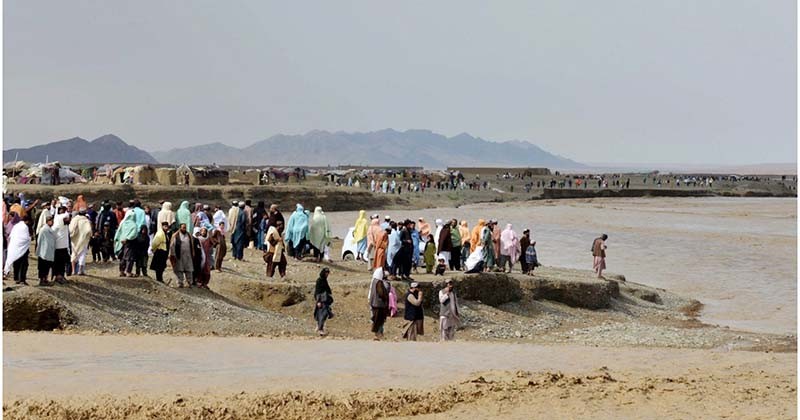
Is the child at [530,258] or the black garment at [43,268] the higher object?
the black garment at [43,268]

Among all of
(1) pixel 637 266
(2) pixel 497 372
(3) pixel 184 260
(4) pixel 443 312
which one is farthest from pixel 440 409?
(1) pixel 637 266

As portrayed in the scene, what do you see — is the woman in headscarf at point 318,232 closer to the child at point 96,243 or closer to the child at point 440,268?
the child at point 440,268

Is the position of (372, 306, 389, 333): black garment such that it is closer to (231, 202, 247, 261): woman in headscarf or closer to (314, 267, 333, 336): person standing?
(314, 267, 333, 336): person standing

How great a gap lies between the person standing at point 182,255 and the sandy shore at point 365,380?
332 centimetres

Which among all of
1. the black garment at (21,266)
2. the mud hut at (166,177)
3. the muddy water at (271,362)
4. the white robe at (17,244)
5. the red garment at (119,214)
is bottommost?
the muddy water at (271,362)

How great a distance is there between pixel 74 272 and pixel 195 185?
30.2 m

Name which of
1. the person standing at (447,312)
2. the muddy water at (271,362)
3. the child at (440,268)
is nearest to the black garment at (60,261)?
the muddy water at (271,362)

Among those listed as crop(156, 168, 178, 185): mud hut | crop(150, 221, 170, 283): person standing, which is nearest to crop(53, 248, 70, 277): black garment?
crop(150, 221, 170, 283): person standing

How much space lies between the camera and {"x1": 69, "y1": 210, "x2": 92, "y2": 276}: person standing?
1502 cm

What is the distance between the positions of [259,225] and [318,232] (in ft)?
4.40

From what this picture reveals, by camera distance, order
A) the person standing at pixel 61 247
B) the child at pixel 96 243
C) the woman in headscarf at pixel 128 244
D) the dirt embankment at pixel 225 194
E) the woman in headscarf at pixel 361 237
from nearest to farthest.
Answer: the person standing at pixel 61 247, the woman in headscarf at pixel 128 244, the child at pixel 96 243, the woman in headscarf at pixel 361 237, the dirt embankment at pixel 225 194

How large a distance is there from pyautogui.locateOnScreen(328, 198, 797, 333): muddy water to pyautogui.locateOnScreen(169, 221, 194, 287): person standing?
9329 mm

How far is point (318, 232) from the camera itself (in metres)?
20.0

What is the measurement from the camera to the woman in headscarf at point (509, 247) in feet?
63.4
